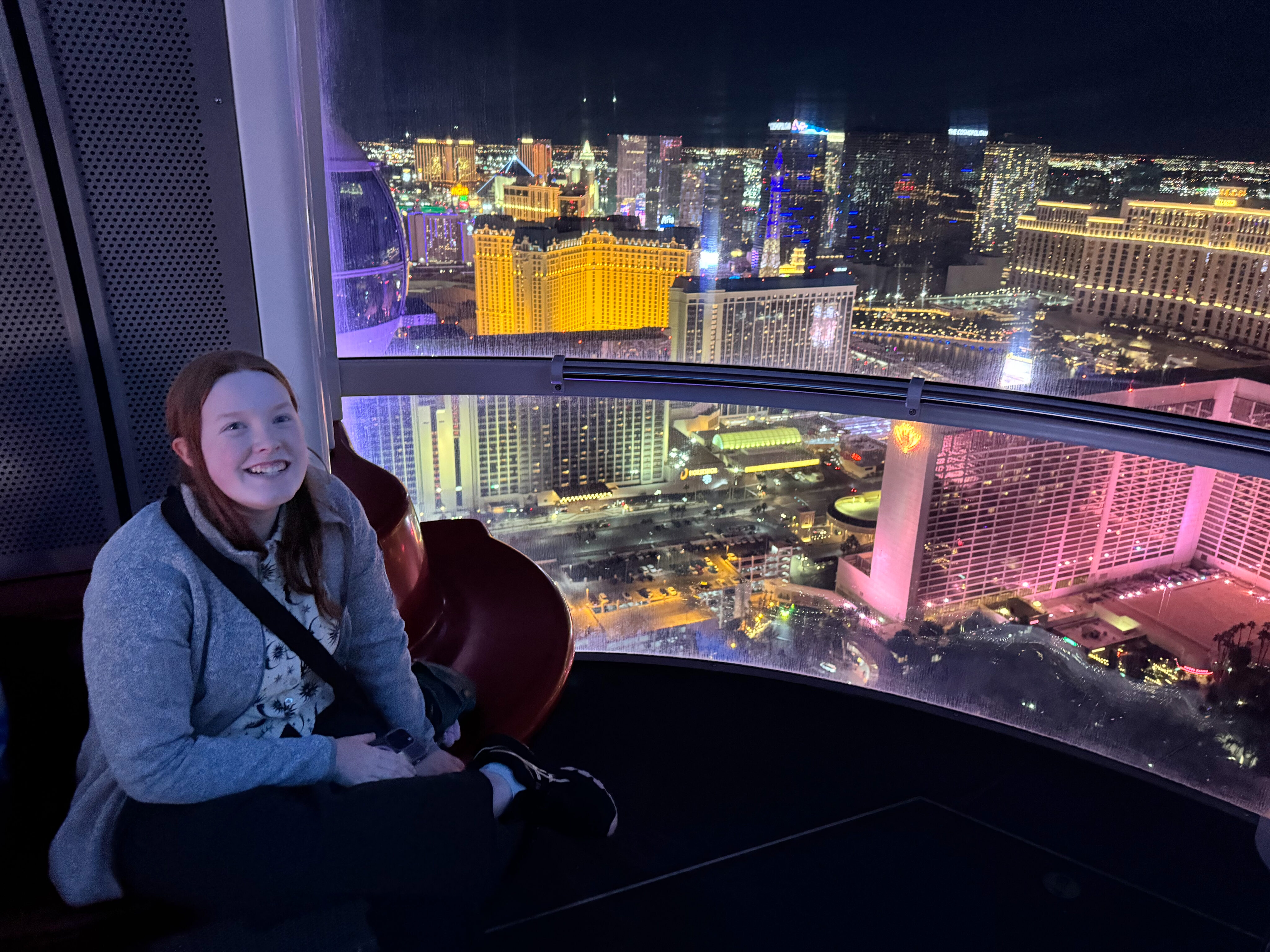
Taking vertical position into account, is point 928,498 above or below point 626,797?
above

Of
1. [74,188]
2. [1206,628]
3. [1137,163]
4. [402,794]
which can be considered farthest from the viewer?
[1206,628]

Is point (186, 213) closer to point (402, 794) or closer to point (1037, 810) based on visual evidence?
point (402, 794)

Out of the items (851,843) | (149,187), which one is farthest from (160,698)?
(851,843)

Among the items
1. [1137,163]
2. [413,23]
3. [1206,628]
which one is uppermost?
[413,23]

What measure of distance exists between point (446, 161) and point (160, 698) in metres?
2.13

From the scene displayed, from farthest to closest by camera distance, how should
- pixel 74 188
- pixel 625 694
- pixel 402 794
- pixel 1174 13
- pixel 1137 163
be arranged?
pixel 625 694 < pixel 1137 163 < pixel 1174 13 < pixel 74 188 < pixel 402 794

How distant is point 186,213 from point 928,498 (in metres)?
2.72

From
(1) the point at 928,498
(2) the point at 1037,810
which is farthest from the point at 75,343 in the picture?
(2) the point at 1037,810

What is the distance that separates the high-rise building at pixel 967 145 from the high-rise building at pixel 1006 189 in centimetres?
2

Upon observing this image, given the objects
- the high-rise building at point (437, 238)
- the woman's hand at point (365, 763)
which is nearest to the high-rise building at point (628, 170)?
the high-rise building at point (437, 238)

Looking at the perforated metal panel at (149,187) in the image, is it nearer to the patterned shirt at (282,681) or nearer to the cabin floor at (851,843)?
the cabin floor at (851,843)

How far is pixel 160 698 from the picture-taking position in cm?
129

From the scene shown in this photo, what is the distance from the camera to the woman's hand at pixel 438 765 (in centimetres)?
Answer: 155

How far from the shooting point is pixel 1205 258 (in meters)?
2.49
